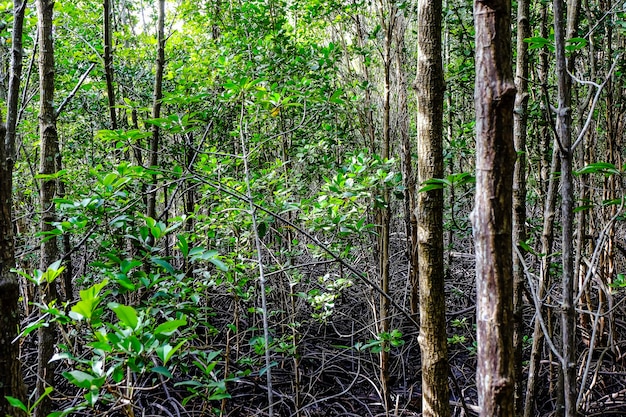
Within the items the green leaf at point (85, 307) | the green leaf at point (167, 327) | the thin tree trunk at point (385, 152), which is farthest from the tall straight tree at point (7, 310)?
the thin tree trunk at point (385, 152)

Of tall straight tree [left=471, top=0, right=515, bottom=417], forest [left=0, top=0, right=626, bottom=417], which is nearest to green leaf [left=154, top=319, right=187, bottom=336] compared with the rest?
forest [left=0, top=0, right=626, bottom=417]

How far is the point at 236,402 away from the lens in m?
3.36

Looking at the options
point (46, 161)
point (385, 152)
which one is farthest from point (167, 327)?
point (385, 152)

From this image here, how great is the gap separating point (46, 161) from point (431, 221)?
181cm

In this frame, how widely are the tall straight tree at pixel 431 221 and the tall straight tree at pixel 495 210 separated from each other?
559 millimetres

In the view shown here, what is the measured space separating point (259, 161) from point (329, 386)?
2304 millimetres

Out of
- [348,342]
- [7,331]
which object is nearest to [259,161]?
[348,342]

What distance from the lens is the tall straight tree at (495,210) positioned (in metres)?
0.84

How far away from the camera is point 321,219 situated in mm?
2309

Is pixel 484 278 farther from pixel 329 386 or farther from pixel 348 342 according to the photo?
pixel 348 342

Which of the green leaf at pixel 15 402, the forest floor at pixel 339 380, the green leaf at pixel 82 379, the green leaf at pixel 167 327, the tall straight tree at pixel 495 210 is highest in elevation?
the tall straight tree at pixel 495 210

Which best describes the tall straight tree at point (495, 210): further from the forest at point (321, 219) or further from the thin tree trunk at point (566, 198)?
the thin tree trunk at point (566, 198)

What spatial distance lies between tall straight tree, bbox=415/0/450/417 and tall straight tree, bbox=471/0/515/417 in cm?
56

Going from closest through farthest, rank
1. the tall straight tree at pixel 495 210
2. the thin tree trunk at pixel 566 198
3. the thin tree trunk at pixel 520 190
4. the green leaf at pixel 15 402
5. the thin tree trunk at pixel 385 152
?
the tall straight tree at pixel 495 210, the green leaf at pixel 15 402, the thin tree trunk at pixel 566 198, the thin tree trunk at pixel 520 190, the thin tree trunk at pixel 385 152
